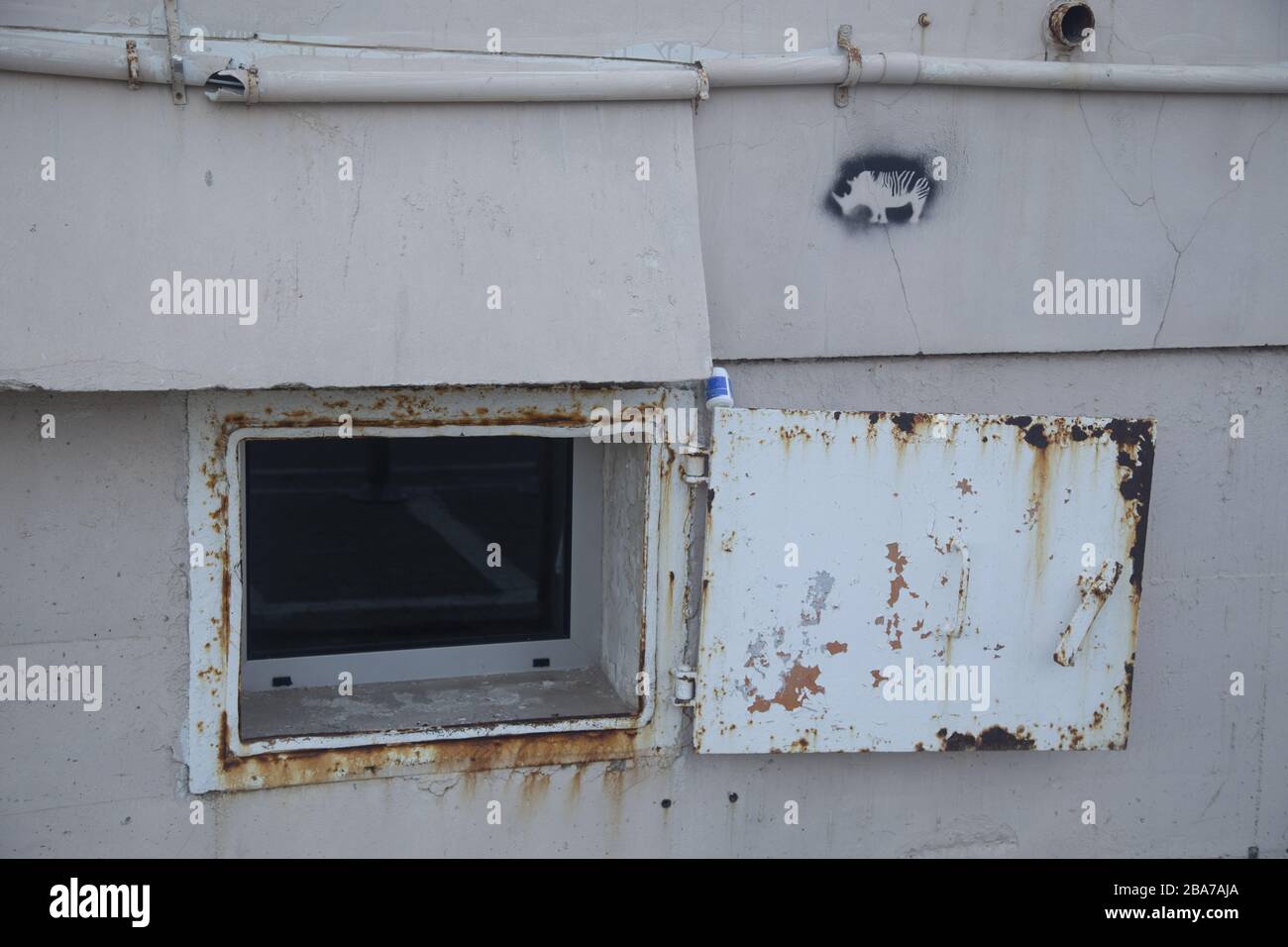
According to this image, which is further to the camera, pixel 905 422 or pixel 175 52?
pixel 905 422

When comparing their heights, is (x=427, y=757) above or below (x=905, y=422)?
below

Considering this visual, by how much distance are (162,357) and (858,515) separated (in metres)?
1.83

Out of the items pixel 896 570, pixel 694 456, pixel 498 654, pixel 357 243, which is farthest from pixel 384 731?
pixel 896 570

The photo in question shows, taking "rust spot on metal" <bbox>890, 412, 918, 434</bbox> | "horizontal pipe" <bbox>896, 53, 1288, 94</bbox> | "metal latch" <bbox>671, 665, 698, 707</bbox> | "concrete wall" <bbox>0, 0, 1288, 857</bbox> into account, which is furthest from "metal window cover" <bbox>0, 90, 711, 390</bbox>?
"metal latch" <bbox>671, 665, 698, 707</bbox>

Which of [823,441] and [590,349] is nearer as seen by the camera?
[590,349]

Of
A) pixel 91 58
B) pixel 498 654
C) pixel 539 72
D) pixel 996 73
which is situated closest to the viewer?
pixel 91 58

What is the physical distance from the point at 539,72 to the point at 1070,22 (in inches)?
60.9

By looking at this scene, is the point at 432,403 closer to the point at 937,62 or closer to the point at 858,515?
the point at 858,515

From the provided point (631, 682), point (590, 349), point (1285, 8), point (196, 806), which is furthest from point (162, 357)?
point (1285, 8)

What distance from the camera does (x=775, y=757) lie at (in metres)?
3.72

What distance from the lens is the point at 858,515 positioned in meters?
3.42

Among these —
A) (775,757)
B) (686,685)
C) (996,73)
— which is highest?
(996,73)

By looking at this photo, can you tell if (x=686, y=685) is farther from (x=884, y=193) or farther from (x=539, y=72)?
(x=539, y=72)

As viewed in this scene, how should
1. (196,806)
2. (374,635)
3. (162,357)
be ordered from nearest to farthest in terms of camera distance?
(162,357) < (196,806) < (374,635)
